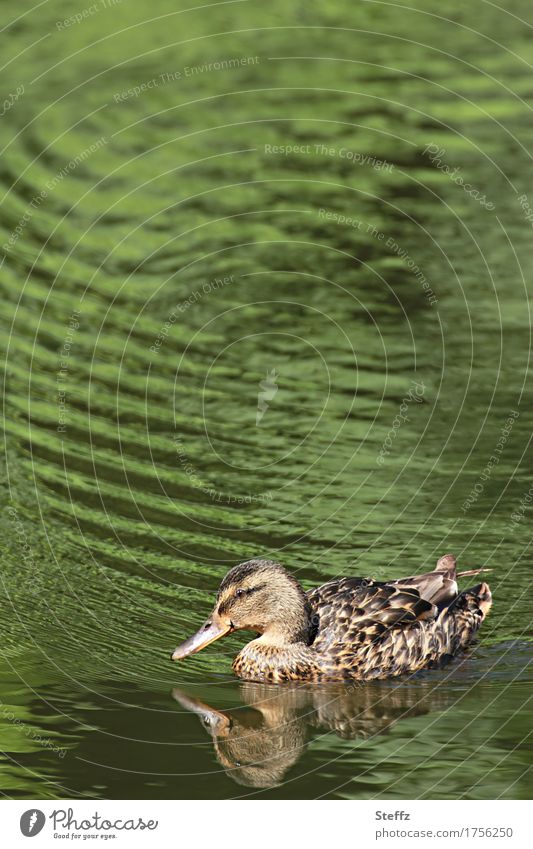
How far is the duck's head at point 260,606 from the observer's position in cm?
1290

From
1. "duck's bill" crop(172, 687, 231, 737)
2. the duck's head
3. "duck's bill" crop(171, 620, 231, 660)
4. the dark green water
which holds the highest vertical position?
the dark green water

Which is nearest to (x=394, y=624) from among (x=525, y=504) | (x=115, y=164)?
(x=525, y=504)

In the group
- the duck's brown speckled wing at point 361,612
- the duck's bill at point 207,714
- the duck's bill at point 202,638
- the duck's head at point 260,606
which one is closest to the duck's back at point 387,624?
the duck's brown speckled wing at point 361,612

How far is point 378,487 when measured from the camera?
50.1 ft

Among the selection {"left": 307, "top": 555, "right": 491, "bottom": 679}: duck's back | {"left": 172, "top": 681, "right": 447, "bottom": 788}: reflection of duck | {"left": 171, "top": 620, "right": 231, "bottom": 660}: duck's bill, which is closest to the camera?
{"left": 172, "top": 681, "right": 447, "bottom": 788}: reflection of duck

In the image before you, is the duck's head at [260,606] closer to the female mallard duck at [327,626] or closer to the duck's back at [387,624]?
the female mallard duck at [327,626]

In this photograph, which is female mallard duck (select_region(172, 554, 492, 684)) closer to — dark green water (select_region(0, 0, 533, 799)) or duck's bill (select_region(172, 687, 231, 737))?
dark green water (select_region(0, 0, 533, 799))

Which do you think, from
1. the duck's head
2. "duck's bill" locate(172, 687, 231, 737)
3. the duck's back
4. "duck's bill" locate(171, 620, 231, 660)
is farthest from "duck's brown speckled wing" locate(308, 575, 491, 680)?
"duck's bill" locate(172, 687, 231, 737)

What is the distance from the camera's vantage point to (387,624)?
1298 cm

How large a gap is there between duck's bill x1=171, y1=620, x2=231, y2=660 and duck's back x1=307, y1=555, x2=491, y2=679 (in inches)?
29.6

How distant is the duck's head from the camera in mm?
12898

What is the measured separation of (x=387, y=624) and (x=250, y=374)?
16.3 ft

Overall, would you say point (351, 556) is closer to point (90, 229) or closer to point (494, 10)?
point (90, 229)

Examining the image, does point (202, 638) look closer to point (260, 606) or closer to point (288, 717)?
point (260, 606)
